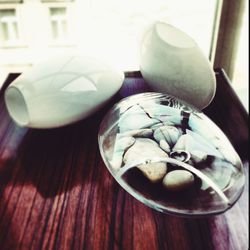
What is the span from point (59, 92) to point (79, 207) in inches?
8.6

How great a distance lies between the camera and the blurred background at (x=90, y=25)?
1.06m

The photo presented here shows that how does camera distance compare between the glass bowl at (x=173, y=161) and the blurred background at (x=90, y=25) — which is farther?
the blurred background at (x=90, y=25)

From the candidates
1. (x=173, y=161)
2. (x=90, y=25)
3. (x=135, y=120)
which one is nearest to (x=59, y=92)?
(x=135, y=120)

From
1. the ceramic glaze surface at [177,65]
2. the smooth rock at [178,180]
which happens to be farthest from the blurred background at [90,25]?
the smooth rock at [178,180]

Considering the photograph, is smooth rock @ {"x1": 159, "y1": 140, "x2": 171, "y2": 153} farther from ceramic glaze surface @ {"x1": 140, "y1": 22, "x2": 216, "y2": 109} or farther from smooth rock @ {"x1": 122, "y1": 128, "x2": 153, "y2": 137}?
ceramic glaze surface @ {"x1": 140, "y1": 22, "x2": 216, "y2": 109}

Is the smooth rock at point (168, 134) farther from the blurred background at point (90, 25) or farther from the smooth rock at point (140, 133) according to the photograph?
the blurred background at point (90, 25)

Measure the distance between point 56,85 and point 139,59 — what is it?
0.20 metres

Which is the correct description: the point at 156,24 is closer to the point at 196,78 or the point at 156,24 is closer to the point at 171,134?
the point at 196,78

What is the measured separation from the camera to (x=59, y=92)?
59 centimetres

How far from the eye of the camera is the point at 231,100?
71cm

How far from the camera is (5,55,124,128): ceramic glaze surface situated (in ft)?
1.89

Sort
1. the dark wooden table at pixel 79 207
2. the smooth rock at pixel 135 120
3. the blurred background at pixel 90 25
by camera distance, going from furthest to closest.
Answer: the blurred background at pixel 90 25, the smooth rock at pixel 135 120, the dark wooden table at pixel 79 207

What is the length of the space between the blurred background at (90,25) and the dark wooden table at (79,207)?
0.50 m

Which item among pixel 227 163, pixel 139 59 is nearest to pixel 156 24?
pixel 139 59
